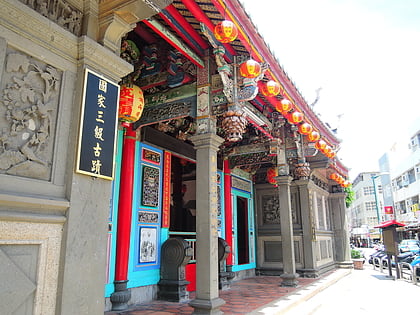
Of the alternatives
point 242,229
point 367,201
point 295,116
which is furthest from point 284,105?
point 367,201

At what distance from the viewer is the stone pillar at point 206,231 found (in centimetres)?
443

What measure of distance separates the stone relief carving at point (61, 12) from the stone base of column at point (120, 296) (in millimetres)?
4194

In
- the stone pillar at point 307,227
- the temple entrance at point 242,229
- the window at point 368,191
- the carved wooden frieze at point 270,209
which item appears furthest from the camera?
the window at point 368,191

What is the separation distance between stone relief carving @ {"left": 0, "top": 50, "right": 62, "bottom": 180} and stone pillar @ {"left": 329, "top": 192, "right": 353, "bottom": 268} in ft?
44.2

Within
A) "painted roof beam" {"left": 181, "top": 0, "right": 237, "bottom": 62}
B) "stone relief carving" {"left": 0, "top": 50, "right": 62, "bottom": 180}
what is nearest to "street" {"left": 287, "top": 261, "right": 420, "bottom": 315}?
"painted roof beam" {"left": 181, "top": 0, "right": 237, "bottom": 62}

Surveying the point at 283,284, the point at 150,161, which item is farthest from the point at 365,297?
the point at 150,161

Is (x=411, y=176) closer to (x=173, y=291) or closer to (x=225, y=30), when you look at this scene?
(x=173, y=291)

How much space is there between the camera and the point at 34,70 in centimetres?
220

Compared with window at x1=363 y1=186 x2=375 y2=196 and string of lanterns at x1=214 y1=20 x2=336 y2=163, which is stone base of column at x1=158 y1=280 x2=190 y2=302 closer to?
string of lanterns at x1=214 y1=20 x2=336 y2=163

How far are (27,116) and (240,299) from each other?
5543 mm

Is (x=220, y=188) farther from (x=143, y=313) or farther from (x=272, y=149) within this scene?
(x=143, y=313)

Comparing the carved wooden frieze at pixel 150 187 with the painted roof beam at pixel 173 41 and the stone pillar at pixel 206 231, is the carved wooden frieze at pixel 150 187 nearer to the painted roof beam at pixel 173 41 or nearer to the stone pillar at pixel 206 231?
the stone pillar at pixel 206 231

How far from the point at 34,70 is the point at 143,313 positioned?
4171 millimetres

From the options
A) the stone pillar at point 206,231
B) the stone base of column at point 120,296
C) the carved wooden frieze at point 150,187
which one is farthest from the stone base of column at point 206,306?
the carved wooden frieze at point 150,187
